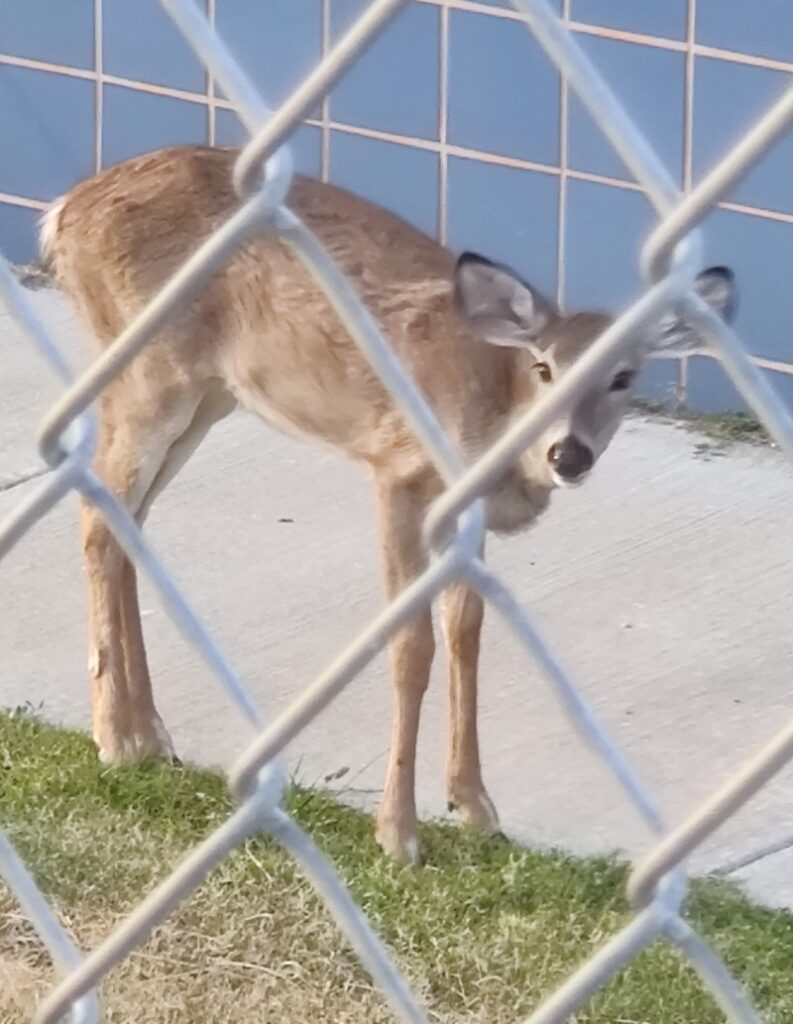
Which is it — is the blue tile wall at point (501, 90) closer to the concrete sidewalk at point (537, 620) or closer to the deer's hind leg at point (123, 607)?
the concrete sidewalk at point (537, 620)

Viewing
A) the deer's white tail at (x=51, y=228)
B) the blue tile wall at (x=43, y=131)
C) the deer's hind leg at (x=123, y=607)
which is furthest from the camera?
the blue tile wall at (x=43, y=131)

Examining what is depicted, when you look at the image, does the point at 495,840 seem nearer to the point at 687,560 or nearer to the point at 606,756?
the point at 687,560

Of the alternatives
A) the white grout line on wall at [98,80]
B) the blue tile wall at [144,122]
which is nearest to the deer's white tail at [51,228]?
the blue tile wall at [144,122]

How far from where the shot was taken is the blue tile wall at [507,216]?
6555mm

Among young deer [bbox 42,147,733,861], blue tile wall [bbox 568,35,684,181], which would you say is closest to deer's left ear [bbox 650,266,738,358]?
young deer [bbox 42,147,733,861]

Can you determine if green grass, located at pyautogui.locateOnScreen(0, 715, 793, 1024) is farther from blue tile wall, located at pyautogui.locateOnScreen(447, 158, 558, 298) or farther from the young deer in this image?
blue tile wall, located at pyautogui.locateOnScreen(447, 158, 558, 298)

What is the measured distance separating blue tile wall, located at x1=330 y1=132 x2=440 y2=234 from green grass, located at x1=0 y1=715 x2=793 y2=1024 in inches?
107

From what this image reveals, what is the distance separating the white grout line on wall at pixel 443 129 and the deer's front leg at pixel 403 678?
2432 millimetres

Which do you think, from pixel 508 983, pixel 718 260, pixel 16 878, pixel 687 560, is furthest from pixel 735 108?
pixel 16 878

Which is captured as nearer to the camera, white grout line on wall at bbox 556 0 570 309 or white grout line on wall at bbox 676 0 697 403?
white grout line on wall at bbox 676 0 697 403

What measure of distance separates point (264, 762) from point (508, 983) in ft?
6.76

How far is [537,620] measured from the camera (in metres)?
5.32

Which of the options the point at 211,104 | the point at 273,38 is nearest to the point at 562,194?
the point at 273,38

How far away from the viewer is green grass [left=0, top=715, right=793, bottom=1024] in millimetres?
3711
